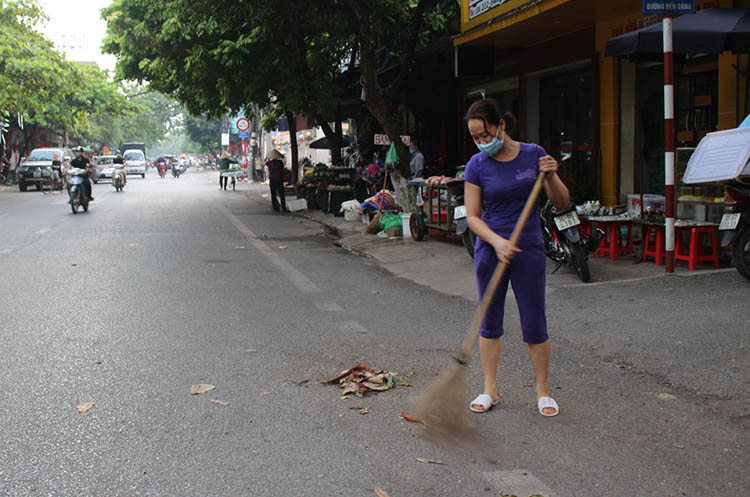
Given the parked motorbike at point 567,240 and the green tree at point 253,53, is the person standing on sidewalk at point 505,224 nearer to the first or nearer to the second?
the parked motorbike at point 567,240

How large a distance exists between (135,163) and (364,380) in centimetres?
5636

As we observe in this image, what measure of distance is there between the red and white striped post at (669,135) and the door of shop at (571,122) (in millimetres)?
4113

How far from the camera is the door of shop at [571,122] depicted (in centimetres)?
1354

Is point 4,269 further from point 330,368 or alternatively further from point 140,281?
point 330,368

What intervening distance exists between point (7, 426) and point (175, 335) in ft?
7.12

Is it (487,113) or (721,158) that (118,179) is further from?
(487,113)

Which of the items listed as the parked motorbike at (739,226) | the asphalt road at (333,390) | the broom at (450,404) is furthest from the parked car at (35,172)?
the broom at (450,404)

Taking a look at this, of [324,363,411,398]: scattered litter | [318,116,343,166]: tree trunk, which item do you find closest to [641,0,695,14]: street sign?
[324,363,411,398]: scattered litter

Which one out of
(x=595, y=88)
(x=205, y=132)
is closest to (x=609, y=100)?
(x=595, y=88)

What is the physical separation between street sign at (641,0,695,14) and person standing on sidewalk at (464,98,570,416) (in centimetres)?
430

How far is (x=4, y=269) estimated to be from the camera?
1006 cm

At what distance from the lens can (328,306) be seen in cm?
758

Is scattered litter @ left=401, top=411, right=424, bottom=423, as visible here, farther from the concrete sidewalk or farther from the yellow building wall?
the yellow building wall

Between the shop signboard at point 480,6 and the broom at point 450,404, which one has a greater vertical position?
the shop signboard at point 480,6
